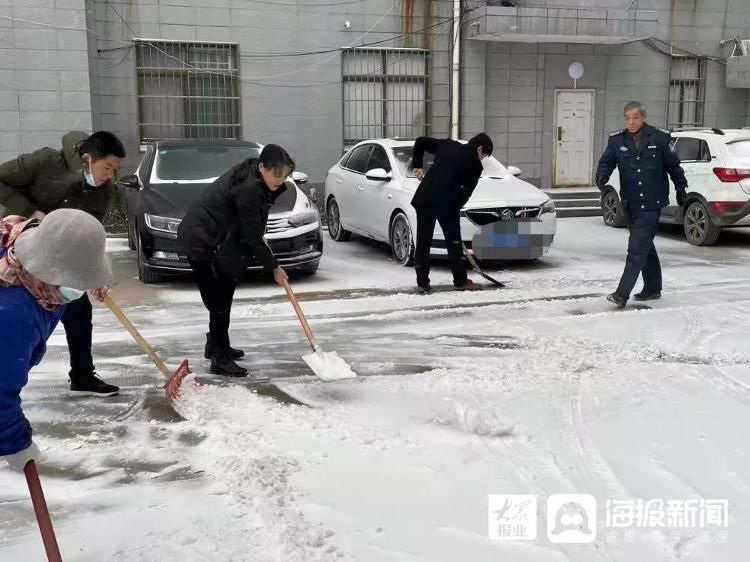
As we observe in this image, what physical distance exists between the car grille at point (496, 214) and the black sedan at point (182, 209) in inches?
68.3

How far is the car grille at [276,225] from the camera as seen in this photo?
7.91 meters

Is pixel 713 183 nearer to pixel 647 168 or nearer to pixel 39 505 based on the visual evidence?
pixel 647 168

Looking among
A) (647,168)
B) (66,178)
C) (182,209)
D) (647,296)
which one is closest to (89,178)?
(66,178)

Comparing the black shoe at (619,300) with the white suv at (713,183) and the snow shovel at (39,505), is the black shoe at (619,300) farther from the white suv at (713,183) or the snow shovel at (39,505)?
the snow shovel at (39,505)

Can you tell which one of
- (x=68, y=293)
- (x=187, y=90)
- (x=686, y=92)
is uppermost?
(x=686, y=92)

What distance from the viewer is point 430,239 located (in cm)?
773

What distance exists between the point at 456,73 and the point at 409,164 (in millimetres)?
5465

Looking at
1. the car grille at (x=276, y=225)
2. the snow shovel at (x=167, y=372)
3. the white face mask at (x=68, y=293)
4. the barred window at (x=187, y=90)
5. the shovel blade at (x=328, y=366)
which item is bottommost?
the shovel blade at (x=328, y=366)

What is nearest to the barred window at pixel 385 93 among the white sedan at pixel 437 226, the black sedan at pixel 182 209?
the white sedan at pixel 437 226

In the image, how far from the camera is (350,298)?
7488 millimetres

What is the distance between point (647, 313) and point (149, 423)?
14.3 feet

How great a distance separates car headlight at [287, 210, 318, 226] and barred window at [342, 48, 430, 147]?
6.26m

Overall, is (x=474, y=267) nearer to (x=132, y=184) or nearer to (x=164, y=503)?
(x=132, y=184)

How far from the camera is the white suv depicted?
988 centimetres
